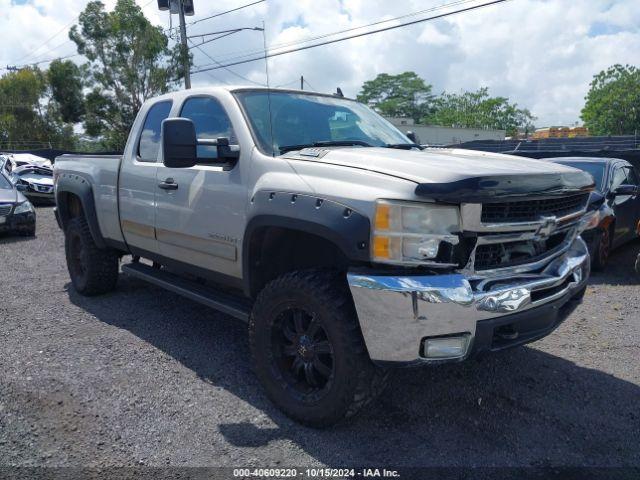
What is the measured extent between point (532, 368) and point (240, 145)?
8.49 ft

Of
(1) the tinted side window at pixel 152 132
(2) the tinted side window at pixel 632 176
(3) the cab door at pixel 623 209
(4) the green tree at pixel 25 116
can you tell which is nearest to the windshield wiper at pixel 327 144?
(1) the tinted side window at pixel 152 132

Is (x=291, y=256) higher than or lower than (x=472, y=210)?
lower

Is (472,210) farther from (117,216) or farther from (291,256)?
(117,216)

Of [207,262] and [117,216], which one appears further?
[117,216]

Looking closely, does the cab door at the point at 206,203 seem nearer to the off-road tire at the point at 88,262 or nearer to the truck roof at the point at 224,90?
the truck roof at the point at 224,90

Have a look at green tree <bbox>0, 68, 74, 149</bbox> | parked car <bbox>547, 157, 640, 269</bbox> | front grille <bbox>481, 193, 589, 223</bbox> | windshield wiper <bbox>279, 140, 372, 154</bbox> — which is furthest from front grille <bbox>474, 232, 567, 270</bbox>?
green tree <bbox>0, 68, 74, 149</bbox>

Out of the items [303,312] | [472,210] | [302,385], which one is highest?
[472,210]

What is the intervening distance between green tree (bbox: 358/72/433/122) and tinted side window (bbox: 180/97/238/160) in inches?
2667

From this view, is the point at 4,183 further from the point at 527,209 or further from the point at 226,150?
the point at 527,209

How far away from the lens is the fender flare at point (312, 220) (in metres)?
2.75

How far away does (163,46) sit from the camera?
27.4 m

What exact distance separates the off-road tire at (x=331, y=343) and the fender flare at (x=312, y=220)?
0.24m

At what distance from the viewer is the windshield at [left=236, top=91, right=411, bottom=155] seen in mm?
3756

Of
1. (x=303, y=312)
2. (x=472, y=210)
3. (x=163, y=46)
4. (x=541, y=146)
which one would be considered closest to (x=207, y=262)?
(x=303, y=312)
